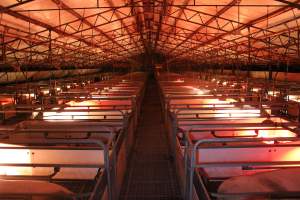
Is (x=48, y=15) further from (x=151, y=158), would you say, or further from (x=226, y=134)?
(x=226, y=134)

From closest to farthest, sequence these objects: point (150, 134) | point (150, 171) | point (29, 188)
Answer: point (29, 188) < point (150, 171) < point (150, 134)

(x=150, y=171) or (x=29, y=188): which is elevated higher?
(x=29, y=188)

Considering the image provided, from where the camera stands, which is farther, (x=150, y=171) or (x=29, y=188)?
(x=150, y=171)

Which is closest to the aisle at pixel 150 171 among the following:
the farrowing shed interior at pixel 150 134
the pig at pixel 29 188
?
the farrowing shed interior at pixel 150 134

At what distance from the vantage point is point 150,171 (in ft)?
22.9

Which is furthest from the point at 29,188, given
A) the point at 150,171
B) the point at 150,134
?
the point at 150,134

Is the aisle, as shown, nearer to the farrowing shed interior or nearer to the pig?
the farrowing shed interior

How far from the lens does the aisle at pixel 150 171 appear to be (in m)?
5.80

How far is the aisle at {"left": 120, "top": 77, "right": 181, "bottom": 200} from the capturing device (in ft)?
19.0

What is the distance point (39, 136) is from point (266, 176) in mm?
3816

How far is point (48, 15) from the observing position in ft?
33.6

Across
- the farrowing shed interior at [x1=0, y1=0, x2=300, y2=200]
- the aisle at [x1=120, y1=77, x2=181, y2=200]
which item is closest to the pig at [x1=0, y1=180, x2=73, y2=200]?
the farrowing shed interior at [x1=0, y1=0, x2=300, y2=200]

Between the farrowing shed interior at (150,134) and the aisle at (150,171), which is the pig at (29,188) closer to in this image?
the farrowing shed interior at (150,134)

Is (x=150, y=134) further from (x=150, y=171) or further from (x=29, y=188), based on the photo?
(x=29, y=188)
